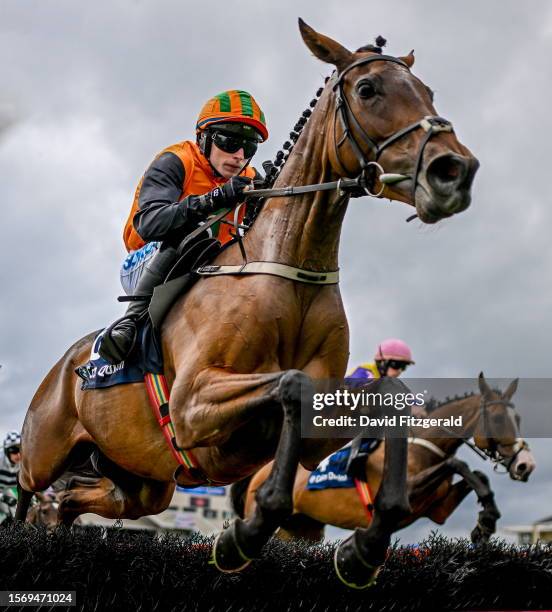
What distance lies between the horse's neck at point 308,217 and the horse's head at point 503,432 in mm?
6041

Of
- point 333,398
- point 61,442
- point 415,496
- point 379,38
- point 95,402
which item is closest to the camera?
point 333,398

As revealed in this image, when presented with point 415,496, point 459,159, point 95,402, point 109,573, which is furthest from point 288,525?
point 459,159

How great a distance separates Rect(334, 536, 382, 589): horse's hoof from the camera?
4.56m

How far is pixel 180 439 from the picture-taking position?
5.09 m

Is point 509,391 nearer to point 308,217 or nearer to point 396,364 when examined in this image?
point 396,364

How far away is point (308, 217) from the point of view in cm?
525

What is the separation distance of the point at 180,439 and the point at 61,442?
241cm

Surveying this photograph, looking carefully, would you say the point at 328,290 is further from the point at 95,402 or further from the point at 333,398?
the point at 95,402

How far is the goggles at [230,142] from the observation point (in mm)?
6078

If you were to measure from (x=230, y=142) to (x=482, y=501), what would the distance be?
5985mm

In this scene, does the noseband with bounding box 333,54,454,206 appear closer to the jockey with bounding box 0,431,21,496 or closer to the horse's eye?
the horse's eye

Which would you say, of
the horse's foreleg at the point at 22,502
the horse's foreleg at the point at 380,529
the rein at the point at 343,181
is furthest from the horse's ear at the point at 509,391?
the horse's foreleg at the point at 380,529

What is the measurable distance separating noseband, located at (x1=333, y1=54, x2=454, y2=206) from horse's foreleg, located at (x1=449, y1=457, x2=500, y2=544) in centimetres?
618

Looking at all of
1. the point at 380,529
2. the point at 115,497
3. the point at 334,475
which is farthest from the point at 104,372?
the point at 334,475
